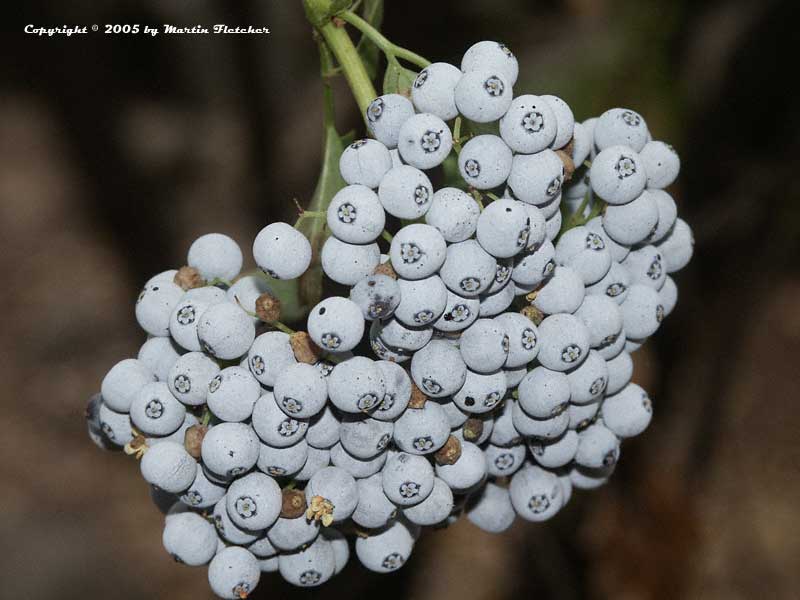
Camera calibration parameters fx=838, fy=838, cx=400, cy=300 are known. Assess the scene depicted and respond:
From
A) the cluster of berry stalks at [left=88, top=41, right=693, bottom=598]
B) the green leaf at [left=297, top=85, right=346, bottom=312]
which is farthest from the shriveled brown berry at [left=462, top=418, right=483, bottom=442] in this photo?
the green leaf at [left=297, top=85, right=346, bottom=312]

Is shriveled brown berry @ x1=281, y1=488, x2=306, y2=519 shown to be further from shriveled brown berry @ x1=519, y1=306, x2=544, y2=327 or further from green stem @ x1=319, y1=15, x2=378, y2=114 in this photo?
green stem @ x1=319, y1=15, x2=378, y2=114

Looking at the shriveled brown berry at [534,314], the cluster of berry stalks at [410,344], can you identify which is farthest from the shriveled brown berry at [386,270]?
the shriveled brown berry at [534,314]

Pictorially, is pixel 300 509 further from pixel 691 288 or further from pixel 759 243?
pixel 691 288

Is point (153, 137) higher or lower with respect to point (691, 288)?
higher

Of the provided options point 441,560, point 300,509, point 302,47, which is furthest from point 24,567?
point 300,509

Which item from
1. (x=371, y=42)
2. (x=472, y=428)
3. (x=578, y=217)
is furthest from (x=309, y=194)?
(x=472, y=428)

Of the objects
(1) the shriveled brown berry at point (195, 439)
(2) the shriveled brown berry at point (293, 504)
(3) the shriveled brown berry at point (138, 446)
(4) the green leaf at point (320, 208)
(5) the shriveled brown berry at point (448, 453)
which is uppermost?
(4) the green leaf at point (320, 208)

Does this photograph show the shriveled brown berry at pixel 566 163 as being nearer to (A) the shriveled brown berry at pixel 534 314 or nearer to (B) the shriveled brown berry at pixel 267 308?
(A) the shriveled brown berry at pixel 534 314

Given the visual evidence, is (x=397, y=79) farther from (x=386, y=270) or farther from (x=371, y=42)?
(x=386, y=270)
